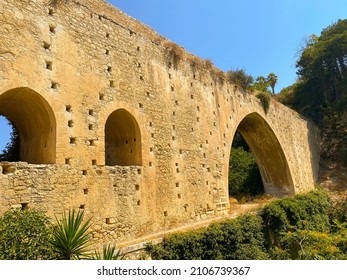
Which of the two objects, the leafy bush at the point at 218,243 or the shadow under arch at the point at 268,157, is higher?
the shadow under arch at the point at 268,157

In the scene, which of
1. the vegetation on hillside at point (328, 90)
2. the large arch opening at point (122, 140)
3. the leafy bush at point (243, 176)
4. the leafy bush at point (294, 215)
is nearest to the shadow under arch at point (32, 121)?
the large arch opening at point (122, 140)

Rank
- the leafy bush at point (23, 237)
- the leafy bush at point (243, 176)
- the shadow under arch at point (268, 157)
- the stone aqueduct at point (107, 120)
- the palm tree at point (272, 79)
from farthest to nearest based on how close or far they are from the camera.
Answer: the palm tree at point (272, 79) < the leafy bush at point (243, 176) < the shadow under arch at point (268, 157) < the stone aqueduct at point (107, 120) < the leafy bush at point (23, 237)

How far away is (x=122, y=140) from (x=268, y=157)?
14.6m

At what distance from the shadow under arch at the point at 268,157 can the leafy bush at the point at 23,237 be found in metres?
15.9

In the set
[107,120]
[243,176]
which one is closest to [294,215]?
[107,120]

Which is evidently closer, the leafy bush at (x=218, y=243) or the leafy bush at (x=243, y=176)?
the leafy bush at (x=218, y=243)

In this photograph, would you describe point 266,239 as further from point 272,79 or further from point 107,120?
point 272,79

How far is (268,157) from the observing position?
72.0 ft

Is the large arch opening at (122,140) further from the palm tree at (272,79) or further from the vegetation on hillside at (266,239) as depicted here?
the palm tree at (272,79)

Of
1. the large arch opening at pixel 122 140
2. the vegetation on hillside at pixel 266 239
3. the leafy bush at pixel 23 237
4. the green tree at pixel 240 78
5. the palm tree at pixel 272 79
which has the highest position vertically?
the palm tree at pixel 272 79

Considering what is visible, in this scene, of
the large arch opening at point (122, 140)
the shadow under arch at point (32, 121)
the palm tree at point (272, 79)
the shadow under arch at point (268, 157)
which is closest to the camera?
the shadow under arch at point (32, 121)

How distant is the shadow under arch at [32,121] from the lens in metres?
7.08

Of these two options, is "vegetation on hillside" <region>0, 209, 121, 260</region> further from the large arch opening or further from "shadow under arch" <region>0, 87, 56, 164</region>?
the large arch opening

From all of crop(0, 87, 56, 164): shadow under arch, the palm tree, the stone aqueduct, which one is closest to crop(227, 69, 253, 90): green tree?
the stone aqueduct
